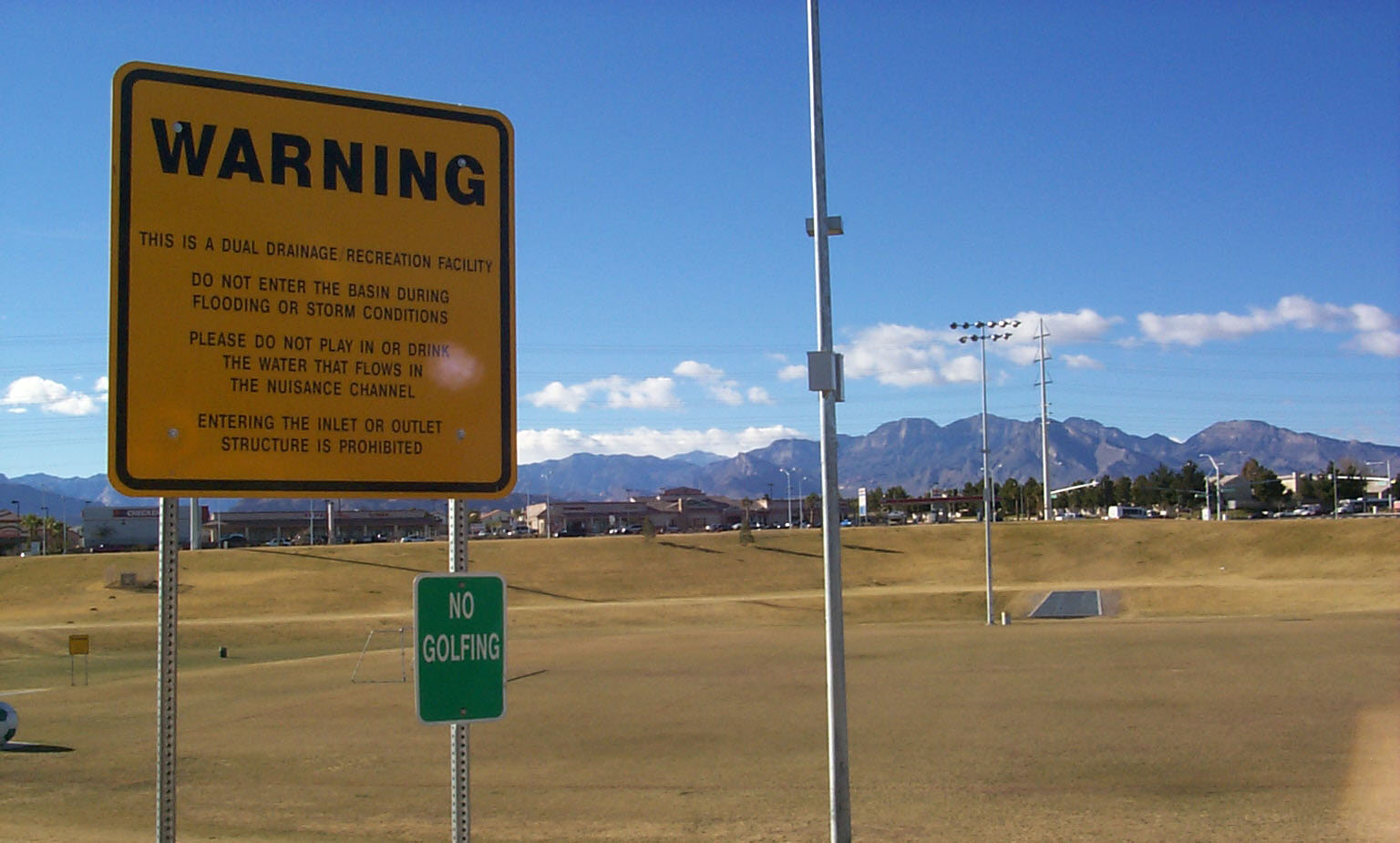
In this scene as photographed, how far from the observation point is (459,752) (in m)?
4.16

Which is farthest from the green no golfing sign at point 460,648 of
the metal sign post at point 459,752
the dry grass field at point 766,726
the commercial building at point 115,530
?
the commercial building at point 115,530

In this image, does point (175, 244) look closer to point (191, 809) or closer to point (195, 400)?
point (195, 400)

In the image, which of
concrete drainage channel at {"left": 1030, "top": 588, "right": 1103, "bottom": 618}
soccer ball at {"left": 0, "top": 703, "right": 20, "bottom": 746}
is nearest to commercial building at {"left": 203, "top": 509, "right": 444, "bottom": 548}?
concrete drainage channel at {"left": 1030, "top": 588, "right": 1103, "bottom": 618}

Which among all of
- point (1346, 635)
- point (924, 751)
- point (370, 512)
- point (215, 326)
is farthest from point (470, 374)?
point (370, 512)

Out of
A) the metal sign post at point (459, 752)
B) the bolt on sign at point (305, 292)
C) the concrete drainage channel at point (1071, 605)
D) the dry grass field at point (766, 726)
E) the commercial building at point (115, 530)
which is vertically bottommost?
the concrete drainage channel at point (1071, 605)

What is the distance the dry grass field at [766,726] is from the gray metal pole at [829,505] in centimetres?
345

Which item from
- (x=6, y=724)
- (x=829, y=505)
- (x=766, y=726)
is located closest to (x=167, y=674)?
(x=829, y=505)

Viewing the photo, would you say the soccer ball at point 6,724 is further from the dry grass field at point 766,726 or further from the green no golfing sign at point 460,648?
the green no golfing sign at point 460,648

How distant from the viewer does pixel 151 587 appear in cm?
7275

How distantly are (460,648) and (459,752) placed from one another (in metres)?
0.38

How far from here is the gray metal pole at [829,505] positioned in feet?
33.0

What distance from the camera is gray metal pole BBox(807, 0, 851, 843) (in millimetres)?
10055

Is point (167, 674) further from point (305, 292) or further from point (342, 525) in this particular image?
point (342, 525)

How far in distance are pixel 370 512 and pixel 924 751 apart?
552ft
